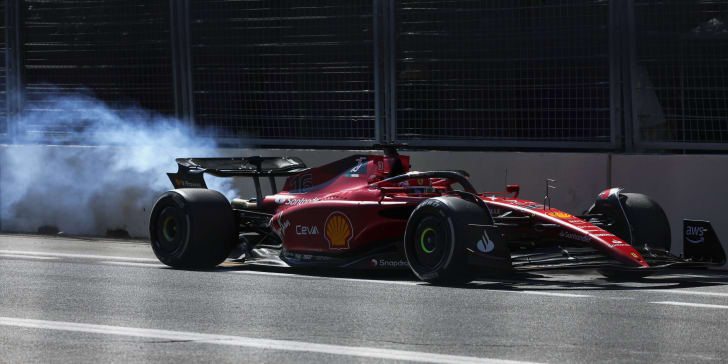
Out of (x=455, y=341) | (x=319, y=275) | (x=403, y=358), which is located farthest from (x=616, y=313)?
(x=319, y=275)

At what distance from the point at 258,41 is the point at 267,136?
116cm

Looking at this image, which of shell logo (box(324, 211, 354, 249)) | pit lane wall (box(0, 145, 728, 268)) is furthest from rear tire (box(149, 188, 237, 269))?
pit lane wall (box(0, 145, 728, 268))

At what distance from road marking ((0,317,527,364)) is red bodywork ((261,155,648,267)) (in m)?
3.67

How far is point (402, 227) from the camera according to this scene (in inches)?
452

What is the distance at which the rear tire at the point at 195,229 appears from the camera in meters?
12.3

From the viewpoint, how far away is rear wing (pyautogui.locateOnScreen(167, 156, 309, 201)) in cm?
1323

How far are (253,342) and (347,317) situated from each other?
3.91 ft

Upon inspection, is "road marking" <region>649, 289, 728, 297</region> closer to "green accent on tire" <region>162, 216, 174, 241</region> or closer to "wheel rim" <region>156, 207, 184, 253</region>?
"wheel rim" <region>156, 207, 184, 253</region>

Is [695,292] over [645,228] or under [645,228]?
under

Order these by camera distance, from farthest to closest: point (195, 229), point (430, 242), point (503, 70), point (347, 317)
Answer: point (503, 70)
point (195, 229)
point (430, 242)
point (347, 317)

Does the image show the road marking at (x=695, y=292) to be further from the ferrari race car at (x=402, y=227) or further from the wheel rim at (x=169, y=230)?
the wheel rim at (x=169, y=230)

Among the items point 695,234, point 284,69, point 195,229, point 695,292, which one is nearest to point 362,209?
point 195,229

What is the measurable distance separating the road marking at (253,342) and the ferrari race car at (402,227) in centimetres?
311

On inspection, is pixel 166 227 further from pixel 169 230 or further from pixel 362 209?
pixel 362 209
